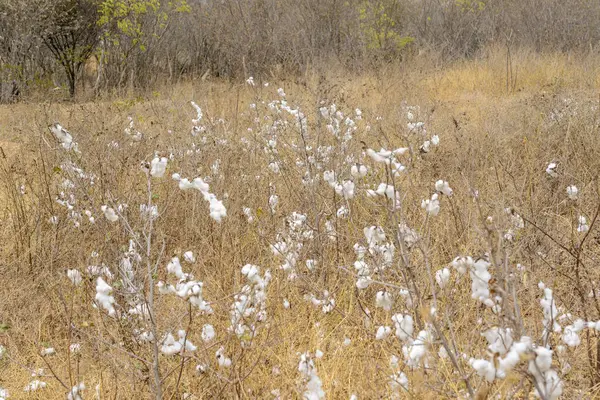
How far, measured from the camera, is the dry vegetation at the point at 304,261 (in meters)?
1.96

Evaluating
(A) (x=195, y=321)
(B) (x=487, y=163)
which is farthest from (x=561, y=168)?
(A) (x=195, y=321)

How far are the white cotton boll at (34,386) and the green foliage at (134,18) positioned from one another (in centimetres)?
794

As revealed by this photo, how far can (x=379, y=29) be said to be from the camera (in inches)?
444

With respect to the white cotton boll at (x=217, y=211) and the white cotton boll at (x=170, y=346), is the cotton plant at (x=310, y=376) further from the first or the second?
the white cotton boll at (x=170, y=346)

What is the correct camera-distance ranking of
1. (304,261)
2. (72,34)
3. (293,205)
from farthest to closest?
(72,34)
(293,205)
(304,261)

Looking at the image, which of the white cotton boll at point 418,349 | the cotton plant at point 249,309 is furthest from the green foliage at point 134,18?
the white cotton boll at point 418,349

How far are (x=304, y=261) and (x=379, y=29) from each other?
926 cm

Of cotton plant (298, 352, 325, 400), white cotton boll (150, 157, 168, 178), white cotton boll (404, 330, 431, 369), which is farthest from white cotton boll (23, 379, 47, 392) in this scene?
white cotton boll (404, 330, 431, 369)

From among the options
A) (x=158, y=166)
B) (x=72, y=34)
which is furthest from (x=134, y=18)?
(x=158, y=166)

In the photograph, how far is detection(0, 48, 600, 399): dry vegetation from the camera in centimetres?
196

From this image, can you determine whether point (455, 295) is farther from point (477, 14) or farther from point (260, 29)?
point (477, 14)

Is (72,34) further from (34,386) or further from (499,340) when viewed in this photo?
(499,340)

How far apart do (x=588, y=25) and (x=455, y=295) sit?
33.4ft

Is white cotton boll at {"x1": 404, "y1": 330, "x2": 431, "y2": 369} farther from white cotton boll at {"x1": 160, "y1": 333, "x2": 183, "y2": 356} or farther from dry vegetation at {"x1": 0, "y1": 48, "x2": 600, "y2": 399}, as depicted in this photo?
white cotton boll at {"x1": 160, "y1": 333, "x2": 183, "y2": 356}
